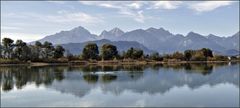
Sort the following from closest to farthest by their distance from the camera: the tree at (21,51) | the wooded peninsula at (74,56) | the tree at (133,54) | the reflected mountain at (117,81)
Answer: the reflected mountain at (117,81), the tree at (21,51), the wooded peninsula at (74,56), the tree at (133,54)

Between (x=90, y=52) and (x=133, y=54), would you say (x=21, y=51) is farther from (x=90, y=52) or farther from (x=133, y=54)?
(x=133, y=54)

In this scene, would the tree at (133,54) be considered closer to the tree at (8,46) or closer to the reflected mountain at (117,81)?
the tree at (8,46)

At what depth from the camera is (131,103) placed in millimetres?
23766

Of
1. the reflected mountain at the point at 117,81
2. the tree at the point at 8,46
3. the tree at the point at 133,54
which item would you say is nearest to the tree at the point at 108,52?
the tree at the point at 133,54

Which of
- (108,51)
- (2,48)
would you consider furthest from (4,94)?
(108,51)

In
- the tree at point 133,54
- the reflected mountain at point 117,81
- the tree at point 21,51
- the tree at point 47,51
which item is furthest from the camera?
the tree at point 133,54

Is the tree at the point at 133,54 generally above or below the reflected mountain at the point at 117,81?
above

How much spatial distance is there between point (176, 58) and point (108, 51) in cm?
2431

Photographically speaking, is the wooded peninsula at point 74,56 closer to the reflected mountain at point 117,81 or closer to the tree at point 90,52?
the tree at point 90,52

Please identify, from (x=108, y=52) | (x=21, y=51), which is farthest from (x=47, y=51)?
(x=108, y=52)

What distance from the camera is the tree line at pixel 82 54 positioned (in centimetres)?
10231

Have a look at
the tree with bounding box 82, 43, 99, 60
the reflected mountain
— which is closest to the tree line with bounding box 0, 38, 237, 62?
the tree with bounding box 82, 43, 99, 60

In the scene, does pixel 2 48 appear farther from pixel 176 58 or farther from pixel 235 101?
pixel 235 101

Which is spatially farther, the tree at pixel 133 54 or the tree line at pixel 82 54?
the tree at pixel 133 54
